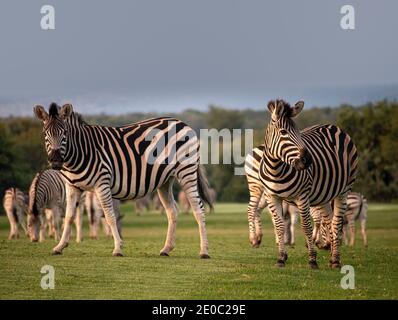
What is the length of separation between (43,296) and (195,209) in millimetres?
5487

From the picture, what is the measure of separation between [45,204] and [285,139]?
12326mm

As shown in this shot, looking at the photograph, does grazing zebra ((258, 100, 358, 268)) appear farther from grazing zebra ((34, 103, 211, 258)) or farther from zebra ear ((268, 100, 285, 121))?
grazing zebra ((34, 103, 211, 258))

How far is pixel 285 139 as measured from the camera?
1495cm

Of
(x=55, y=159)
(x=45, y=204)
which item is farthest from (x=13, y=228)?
(x=55, y=159)

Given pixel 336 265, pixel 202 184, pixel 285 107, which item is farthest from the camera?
pixel 202 184

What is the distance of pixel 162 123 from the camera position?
17844mm

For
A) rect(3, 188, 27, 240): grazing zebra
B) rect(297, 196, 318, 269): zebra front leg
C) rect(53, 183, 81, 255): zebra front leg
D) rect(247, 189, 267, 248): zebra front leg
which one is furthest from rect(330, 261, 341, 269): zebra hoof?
rect(3, 188, 27, 240): grazing zebra

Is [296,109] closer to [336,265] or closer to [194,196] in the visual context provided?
[336,265]

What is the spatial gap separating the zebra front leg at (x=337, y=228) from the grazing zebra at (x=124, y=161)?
2.51m

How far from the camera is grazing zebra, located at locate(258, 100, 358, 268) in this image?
1502cm

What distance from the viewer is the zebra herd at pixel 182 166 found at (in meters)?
15.4

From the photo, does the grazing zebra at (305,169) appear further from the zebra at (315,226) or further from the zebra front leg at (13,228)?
the zebra front leg at (13,228)
